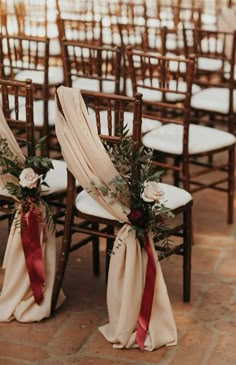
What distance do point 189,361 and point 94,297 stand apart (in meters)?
0.77

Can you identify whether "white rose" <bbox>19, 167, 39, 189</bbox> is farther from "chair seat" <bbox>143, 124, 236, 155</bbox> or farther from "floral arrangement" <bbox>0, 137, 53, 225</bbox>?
"chair seat" <bbox>143, 124, 236, 155</bbox>

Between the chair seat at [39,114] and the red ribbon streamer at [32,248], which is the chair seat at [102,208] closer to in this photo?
the red ribbon streamer at [32,248]

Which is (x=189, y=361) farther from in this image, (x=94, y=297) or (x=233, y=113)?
(x=233, y=113)

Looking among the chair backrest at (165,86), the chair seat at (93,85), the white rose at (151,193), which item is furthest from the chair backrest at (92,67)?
the white rose at (151,193)

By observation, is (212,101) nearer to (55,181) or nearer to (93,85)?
(93,85)

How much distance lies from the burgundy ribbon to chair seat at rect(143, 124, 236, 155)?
119cm

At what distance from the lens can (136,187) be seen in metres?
3.67

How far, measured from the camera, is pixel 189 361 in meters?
3.67

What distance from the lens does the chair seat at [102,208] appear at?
152 inches

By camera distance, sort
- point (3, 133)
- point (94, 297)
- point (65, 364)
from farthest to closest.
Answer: point (94, 297), point (3, 133), point (65, 364)

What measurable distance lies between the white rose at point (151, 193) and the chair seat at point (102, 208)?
0.75 ft

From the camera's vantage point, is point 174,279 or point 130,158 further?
point 174,279

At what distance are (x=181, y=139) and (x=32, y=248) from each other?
1328 mm

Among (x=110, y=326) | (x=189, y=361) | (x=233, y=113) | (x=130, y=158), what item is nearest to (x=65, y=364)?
(x=110, y=326)
